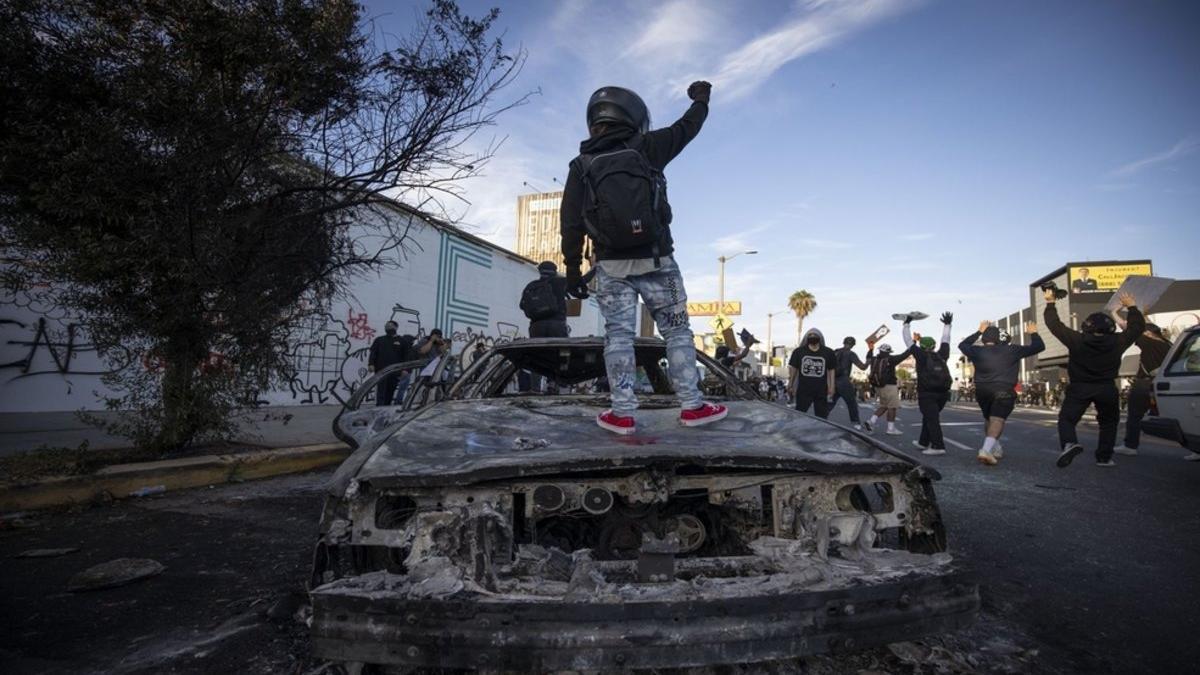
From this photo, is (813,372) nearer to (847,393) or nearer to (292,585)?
(847,393)

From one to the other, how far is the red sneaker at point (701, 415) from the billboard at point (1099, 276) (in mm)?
53960

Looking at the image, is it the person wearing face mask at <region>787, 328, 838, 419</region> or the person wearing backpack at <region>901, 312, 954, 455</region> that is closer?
the person wearing backpack at <region>901, 312, 954, 455</region>

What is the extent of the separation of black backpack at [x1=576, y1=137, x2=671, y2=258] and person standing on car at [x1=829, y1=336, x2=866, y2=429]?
26.0 ft

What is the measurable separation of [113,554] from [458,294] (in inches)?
568

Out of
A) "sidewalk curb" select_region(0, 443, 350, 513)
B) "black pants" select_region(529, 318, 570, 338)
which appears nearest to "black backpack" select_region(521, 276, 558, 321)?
"black pants" select_region(529, 318, 570, 338)

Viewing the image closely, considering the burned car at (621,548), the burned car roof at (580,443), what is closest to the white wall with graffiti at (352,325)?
the burned car roof at (580,443)

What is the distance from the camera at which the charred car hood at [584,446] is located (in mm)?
1852

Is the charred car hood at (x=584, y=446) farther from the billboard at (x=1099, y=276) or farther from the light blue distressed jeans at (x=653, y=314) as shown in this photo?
the billboard at (x=1099, y=276)

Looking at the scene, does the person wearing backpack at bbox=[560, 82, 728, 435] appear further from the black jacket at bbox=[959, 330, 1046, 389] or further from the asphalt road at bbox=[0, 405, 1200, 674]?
the black jacket at bbox=[959, 330, 1046, 389]

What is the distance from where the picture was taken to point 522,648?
143cm

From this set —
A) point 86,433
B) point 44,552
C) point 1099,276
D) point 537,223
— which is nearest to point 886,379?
point 44,552

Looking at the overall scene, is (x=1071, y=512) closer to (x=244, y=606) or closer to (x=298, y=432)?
(x=244, y=606)

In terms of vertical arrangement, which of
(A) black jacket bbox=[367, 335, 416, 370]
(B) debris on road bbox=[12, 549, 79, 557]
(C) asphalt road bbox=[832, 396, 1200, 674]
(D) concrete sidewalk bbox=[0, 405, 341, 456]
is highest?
(A) black jacket bbox=[367, 335, 416, 370]

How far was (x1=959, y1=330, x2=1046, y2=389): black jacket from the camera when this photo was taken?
682 centimetres
